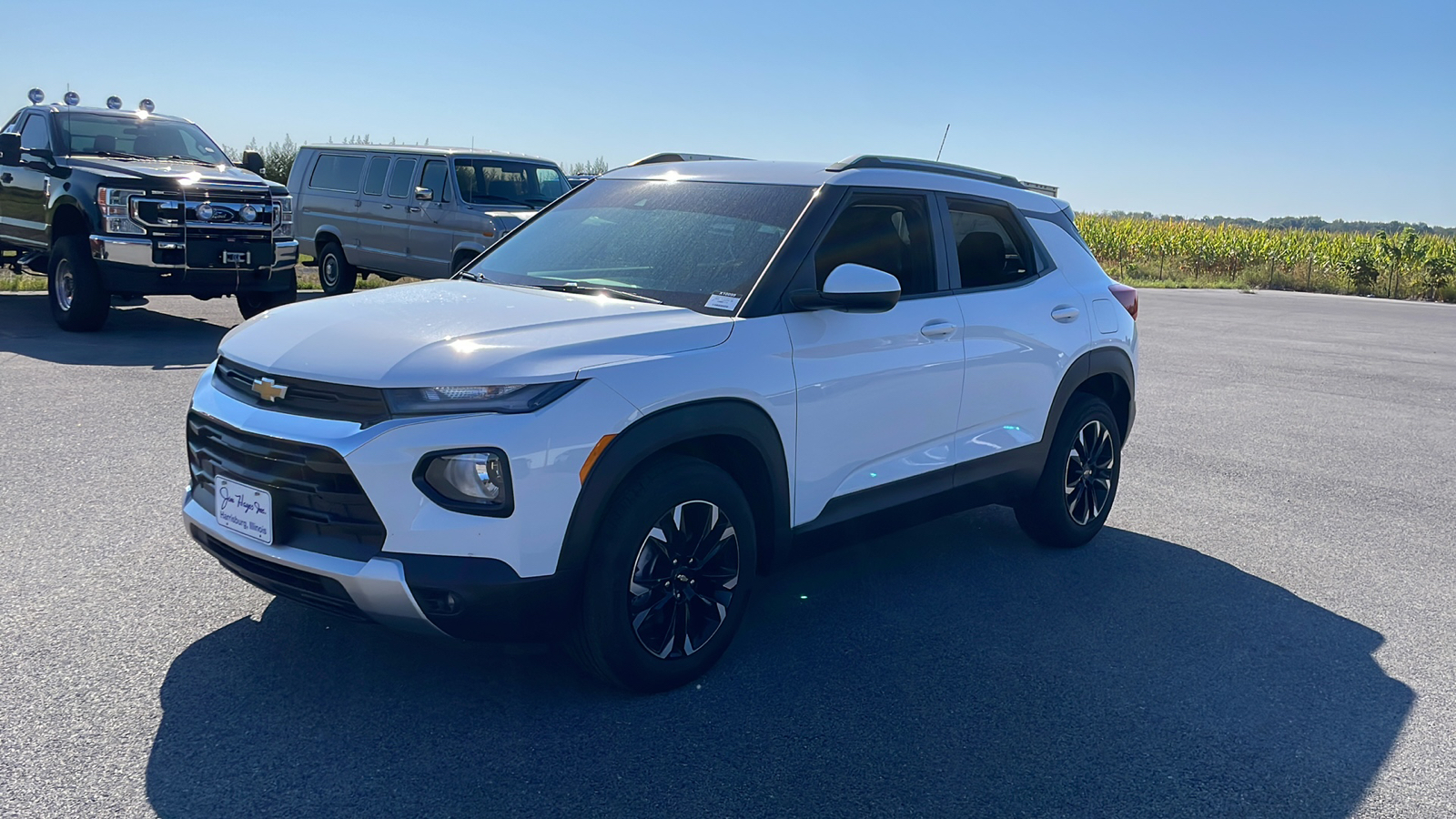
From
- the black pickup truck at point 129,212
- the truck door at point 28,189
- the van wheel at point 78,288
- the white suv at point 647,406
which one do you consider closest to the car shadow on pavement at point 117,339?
the van wheel at point 78,288

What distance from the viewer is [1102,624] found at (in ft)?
15.9

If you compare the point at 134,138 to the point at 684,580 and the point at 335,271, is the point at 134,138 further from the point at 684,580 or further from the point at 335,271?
the point at 684,580

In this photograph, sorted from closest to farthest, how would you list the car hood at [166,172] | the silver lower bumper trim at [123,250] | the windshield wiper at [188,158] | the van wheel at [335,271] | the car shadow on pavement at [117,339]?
the car shadow on pavement at [117,339] → the silver lower bumper trim at [123,250] → the car hood at [166,172] → the windshield wiper at [188,158] → the van wheel at [335,271]

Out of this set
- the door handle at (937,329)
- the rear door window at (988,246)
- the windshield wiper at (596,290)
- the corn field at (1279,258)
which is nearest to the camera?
the windshield wiper at (596,290)

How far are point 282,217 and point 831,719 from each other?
9.89 m

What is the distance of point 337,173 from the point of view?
15.9 metres

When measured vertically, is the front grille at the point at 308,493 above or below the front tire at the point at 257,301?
above

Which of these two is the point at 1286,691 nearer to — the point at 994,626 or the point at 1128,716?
the point at 1128,716

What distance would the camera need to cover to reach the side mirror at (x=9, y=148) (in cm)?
1134

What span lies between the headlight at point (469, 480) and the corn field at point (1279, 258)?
121 ft

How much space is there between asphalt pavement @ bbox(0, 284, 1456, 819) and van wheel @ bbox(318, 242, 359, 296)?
9.45 metres

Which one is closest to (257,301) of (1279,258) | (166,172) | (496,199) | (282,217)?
(282,217)

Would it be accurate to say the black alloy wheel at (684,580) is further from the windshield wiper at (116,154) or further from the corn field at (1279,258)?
the corn field at (1279,258)

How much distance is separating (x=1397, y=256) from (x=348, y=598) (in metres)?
42.9
